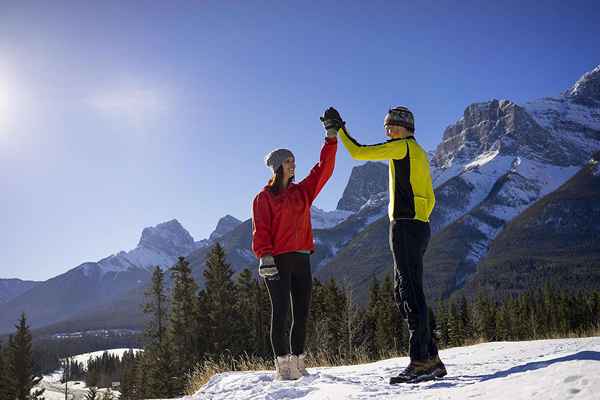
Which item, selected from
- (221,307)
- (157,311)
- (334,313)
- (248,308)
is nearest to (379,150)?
(221,307)

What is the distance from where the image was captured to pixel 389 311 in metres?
53.8

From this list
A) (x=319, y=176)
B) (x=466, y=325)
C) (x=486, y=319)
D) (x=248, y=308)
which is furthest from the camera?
(x=486, y=319)

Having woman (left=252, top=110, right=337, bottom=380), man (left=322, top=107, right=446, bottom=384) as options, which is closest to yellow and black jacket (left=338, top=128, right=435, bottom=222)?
man (left=322, top=107, right=446, bottom=384)

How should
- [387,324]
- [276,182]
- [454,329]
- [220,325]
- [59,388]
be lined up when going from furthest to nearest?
[59,388]
[454,329]
[387,324]
[220,325]
[276,182]

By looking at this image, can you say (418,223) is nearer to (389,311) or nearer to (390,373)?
(390,373)

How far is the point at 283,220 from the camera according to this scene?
549cm

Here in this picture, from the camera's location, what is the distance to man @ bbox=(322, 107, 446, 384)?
15.4ft

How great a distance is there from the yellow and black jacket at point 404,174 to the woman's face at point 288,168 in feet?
3.10

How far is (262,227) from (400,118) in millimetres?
2013

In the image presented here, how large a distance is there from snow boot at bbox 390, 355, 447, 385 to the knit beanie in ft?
9.06

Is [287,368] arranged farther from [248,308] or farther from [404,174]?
[248,308]

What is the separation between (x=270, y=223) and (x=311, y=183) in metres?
0.81

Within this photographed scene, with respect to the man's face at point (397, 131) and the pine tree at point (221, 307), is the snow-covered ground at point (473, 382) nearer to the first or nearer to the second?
the man's face at point (397, 131)

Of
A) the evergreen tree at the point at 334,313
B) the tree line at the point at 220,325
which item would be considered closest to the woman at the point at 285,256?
the tree line at the point at 220,325
